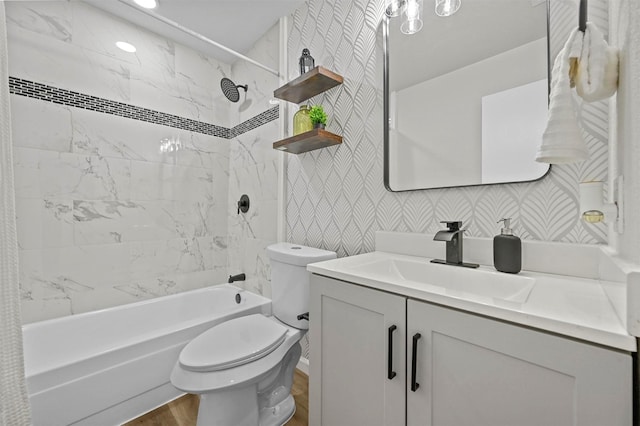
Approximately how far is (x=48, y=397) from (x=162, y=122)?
1.84 m

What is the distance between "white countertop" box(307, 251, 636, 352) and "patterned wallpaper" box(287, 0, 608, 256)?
0.23 metres

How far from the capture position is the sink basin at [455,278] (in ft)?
2.74

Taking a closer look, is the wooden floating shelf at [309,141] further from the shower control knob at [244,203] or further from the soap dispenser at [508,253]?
the soap dispenser at [508,253]

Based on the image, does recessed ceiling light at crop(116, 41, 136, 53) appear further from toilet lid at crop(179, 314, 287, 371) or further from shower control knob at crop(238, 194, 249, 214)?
toilet lid at crop(179, 314, 287, 371)

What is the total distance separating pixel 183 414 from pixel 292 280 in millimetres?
942

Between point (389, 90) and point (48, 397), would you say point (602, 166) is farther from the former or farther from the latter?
point (48, 397)

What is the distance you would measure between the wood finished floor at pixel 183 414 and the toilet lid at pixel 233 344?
1.61 ft

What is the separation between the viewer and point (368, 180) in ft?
4.71

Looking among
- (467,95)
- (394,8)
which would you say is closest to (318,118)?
(394,8)

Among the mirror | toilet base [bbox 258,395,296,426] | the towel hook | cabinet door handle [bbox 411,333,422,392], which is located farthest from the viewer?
toilet base [bbox 258,395,296,426]

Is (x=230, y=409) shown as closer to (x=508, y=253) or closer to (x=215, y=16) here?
(x=508, y=253)

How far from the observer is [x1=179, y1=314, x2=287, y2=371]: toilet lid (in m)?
1.11

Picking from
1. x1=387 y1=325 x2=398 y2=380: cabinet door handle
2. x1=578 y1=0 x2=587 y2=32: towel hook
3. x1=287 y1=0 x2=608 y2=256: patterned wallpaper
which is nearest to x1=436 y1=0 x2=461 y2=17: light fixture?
x1=287 y1=0 x2=608 y2=256: patterned wallpaper

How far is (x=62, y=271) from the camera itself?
173 cm
